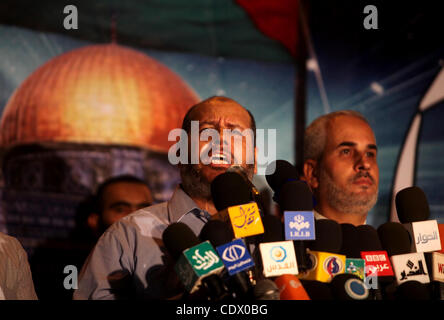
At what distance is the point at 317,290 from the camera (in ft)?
4.62

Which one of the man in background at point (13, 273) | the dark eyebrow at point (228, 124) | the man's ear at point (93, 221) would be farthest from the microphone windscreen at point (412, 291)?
the man's ear at point (93, 221)

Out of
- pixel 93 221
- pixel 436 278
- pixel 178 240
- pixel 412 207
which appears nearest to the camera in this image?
pixel 178 240

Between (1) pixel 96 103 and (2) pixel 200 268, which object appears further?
(1) pixel 96 103

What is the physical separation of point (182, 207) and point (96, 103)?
1623mm

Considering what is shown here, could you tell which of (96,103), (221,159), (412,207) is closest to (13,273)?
(221,159)

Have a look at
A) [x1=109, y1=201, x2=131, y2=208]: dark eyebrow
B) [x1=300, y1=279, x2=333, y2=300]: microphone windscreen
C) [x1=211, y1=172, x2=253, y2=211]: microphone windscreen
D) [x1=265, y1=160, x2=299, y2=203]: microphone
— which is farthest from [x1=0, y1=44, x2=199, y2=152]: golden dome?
[x1=300, y1=279, x2=333, y2=300]: microphone windscreen

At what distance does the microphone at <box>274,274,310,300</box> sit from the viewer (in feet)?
4.39

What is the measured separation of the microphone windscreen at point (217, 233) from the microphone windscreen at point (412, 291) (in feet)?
1.55

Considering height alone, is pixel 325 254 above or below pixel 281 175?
below

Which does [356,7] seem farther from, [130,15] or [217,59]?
[130,15]

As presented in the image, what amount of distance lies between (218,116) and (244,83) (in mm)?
1694

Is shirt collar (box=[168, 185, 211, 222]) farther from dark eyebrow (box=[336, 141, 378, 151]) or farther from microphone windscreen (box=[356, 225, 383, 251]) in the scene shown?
dark eyebrow (box=[336, 141, 378, 151])

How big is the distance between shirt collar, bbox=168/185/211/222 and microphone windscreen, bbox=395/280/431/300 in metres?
0.72

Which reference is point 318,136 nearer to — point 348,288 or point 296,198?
point 296,198
